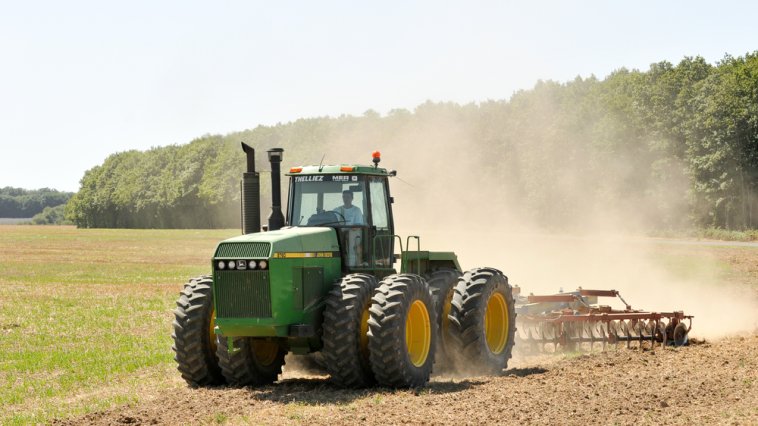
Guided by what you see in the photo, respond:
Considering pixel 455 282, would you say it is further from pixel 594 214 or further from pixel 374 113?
pixel 594 214

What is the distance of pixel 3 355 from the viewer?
733 inches

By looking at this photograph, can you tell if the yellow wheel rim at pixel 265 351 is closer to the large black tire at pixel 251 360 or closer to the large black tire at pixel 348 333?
the large black tire at pixel 251 360

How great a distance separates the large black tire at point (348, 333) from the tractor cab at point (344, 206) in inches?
50.0

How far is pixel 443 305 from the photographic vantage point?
15.8 meters

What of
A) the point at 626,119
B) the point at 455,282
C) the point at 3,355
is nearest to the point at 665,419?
the point at 455,282

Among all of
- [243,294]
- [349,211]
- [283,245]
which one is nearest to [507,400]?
[283,245]

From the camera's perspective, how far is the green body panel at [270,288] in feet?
43.1

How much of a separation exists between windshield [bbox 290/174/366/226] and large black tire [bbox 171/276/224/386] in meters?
1.89

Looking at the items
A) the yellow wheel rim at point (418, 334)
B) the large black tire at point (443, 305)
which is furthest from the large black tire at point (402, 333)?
the large black tire at point (443, 305)

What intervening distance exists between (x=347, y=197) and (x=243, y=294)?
2.57 metres

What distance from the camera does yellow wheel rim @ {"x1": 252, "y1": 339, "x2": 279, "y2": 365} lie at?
1441 centimetres

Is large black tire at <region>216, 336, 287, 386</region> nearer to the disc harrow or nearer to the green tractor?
the green tractor

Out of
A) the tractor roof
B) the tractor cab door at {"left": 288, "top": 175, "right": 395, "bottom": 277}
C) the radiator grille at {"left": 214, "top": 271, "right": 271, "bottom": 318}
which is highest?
the tractor roof

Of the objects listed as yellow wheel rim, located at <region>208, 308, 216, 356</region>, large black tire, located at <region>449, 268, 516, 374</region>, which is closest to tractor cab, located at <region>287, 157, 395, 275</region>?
large black tire, located at <region>449, 268, 516, 374</region>
